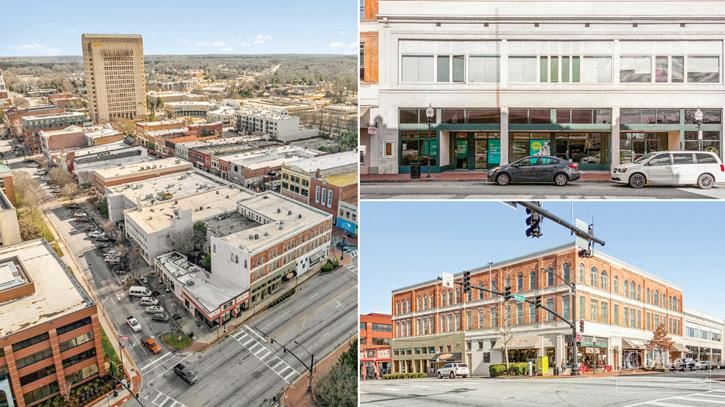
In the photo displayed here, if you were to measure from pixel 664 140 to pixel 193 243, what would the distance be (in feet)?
24.6

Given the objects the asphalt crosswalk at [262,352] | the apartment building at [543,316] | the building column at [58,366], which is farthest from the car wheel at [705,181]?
the building column at [58,366]

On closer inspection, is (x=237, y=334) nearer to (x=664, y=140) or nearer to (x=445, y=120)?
(x=445, y=120)

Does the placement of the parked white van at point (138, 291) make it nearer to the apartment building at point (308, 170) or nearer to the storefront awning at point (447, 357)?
the apartment building at point (308, 170)

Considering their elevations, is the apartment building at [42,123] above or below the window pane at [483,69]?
below

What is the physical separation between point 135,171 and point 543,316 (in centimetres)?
730

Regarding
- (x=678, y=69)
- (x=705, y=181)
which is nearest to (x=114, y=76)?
(x=678, y=69)

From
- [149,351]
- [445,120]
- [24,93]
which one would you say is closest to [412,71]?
[445,120]

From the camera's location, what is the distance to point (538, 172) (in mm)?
7223

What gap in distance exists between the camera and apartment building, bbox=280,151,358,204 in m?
10.7

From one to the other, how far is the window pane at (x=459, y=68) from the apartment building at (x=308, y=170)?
2679 millimetres

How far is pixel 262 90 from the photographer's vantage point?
37.9ft

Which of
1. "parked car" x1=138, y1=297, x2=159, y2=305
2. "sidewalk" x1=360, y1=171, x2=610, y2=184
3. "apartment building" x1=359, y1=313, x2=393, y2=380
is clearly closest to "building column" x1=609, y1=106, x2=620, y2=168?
"sidewalk" x1=360, y1=171, x2=610, y2=184

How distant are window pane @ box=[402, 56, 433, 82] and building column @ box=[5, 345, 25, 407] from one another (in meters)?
6.30

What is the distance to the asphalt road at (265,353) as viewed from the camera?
27.3ft
